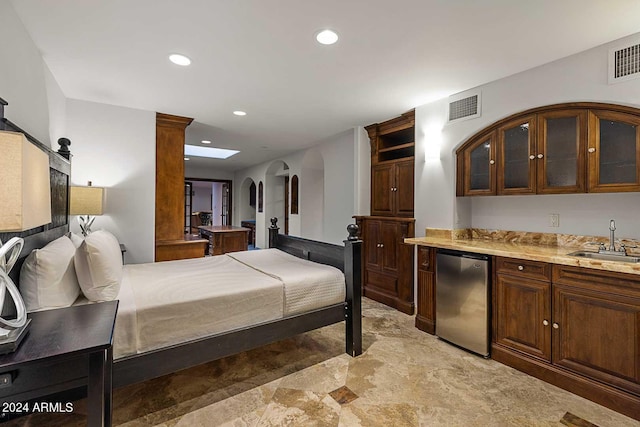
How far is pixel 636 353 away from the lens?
72.5 inches

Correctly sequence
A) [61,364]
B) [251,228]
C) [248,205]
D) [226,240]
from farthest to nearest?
[248,205]
[251,228]
[226,240]
[61,364]

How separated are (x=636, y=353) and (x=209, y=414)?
270 centimetres

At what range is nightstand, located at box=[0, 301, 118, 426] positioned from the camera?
1096 mm

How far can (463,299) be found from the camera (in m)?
2.74

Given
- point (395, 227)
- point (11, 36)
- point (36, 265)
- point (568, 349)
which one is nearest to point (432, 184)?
point (395, 227)

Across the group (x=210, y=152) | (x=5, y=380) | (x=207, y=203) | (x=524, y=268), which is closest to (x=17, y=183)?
(x=5, y=380)

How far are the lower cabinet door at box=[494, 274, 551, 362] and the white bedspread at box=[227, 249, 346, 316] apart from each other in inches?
53.0

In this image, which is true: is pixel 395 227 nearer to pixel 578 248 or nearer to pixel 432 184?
pixel 432 184

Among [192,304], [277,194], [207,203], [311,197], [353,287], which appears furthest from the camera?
[207,203]

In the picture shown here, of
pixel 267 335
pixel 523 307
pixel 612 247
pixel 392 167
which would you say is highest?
pixel 392 167

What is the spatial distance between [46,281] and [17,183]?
3.04ft

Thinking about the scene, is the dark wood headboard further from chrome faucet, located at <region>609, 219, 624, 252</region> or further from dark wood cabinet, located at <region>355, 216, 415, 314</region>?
chrome faucet, located at <region>609, 219, 624, 252</region>

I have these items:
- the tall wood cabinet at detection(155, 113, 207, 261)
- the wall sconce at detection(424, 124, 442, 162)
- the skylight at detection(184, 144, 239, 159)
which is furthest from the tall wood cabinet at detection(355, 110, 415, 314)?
the skylight at detection(184, 144, 239, 159)

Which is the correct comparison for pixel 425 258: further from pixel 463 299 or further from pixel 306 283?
pixel 306 283
